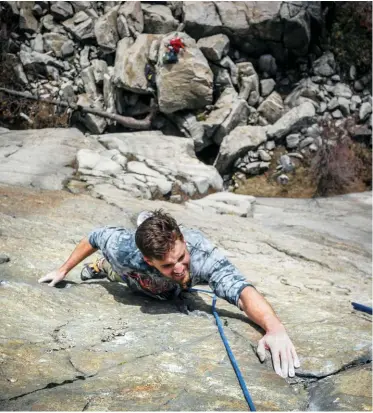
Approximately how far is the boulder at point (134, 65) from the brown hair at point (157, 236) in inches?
391

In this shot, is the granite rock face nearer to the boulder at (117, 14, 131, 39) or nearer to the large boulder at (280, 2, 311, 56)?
the boulder at (117, 14, 131, 39)

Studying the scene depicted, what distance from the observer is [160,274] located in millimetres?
3256

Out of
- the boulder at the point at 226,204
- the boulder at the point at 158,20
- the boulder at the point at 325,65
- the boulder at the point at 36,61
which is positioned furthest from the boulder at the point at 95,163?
the boulder at the point at 325,65

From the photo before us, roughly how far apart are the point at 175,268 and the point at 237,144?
9.48 meters

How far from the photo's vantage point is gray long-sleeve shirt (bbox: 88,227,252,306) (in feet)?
10.1

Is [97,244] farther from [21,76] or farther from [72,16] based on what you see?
[72,16]

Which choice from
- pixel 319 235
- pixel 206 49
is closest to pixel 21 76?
pixel 206 49

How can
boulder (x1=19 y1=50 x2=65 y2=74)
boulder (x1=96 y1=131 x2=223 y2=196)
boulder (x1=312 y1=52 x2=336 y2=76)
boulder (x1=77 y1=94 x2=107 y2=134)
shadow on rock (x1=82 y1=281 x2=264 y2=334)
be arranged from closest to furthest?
1. shadow on rock (x1=82 y1=281 x2=264 y2=334)
2. boulder (x1=96 y1=131 x2=223 y2=196)
3. boulder (x1=77 y1=94 x2=107 y2=134)
4. boulder (x1=19 y1=50 x2=65 y2=74)
5. boulder (x1=312 y1=52 x2=336 y2=76)

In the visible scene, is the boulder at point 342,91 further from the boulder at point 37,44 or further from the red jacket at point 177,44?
the boulder at point 37,44

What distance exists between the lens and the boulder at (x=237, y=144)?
39.6 ft

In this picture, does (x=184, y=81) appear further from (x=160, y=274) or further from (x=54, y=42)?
(x=160, y=274)

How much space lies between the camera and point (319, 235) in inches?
274

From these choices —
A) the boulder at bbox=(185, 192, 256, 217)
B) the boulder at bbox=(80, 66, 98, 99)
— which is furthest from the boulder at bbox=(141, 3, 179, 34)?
the boulder at bbox=(185, 192, 256, 217)

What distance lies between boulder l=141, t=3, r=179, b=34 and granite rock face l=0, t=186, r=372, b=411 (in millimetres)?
9466
